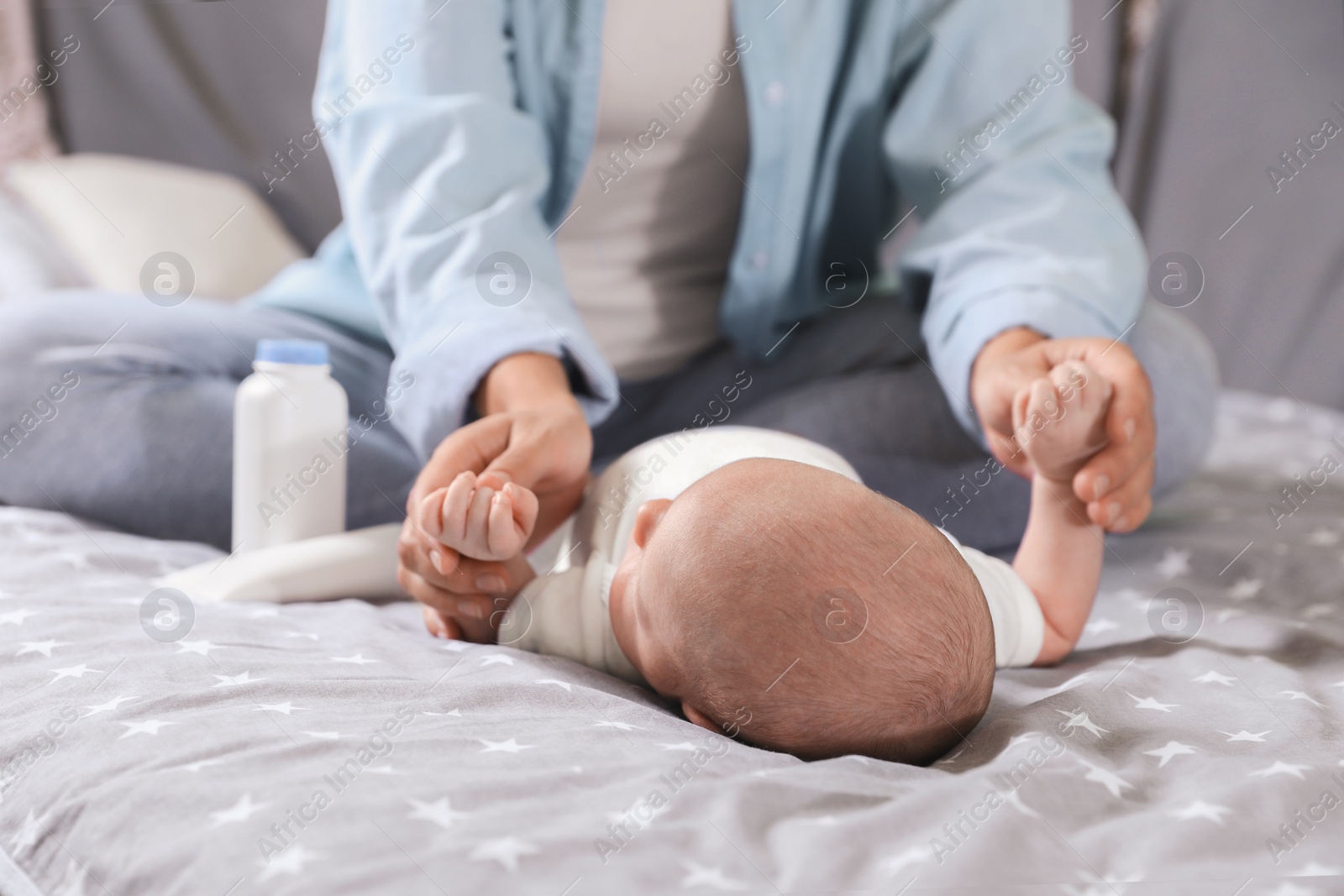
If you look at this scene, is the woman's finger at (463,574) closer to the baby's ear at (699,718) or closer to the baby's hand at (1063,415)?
the baby's ear at (699,718)

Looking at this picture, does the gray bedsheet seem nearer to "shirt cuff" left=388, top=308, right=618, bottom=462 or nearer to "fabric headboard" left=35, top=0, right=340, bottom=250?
"shirt cuff" left=388, top=308, right=618, bottom=462

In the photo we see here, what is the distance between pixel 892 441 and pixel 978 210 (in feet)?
0.87

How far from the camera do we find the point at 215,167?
6.52 ft

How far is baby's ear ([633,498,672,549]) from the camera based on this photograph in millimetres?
681

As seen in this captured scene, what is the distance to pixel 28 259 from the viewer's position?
1.52 meters

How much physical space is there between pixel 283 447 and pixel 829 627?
543 millimetres

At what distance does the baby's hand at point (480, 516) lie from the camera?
0.64 meters

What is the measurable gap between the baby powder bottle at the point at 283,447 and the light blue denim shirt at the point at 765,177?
80 millimetres

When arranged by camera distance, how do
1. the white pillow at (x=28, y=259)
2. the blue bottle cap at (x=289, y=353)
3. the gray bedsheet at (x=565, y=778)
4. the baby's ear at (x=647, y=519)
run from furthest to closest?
the white pillow at (x=28, y=259) → the blue bottle cap at (x=289, y=353) → the baby's ear at (x=647, y=519) → the gray bedsheet at (x=565, y=778)

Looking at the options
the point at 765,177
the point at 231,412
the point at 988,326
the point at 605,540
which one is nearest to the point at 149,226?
the point at 231,412

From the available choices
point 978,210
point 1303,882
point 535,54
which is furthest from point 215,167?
point 1303,882

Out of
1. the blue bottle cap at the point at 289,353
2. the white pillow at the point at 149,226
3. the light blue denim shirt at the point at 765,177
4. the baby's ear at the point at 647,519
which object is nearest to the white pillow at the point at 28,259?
the white pillow at the point at 149,226

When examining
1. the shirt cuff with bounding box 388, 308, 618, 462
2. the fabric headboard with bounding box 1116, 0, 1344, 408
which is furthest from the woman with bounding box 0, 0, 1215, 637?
the fabric headboard with bounding box 1116, 0, 1344, 408

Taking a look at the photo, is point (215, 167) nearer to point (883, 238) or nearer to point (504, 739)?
point (883, 238)
